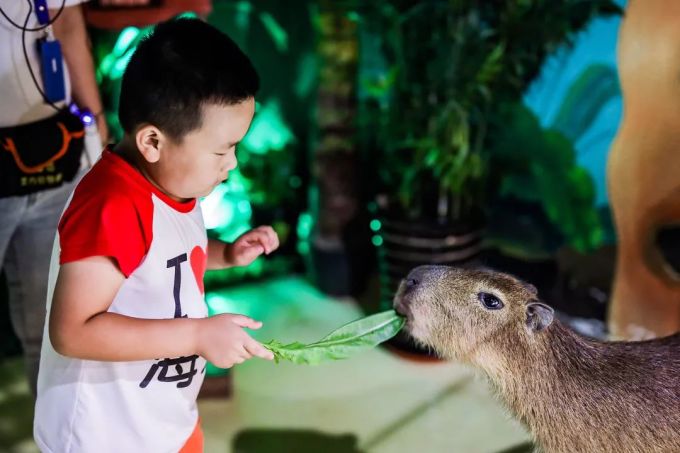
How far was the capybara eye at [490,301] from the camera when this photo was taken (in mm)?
1945

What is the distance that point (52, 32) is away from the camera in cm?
203

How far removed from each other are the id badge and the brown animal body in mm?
1205

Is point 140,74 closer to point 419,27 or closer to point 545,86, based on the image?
point 419,27

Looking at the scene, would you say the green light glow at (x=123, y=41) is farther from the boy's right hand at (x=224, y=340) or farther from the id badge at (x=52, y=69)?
the boy's right hand at (x=224, y=340)

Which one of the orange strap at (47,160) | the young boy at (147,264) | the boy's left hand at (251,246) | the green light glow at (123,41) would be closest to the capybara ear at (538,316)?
the boy's left hand at (251,246)

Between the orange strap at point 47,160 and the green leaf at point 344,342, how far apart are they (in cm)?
98

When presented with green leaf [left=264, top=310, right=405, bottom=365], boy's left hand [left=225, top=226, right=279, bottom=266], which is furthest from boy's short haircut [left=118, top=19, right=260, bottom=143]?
green leaf [left=264, top=310, right=405, bottom=365]

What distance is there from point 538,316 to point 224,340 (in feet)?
3.19

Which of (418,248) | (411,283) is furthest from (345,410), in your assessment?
(411,283)

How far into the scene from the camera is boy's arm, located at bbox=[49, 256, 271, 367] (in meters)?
1.27

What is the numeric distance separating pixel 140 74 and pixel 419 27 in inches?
90.4

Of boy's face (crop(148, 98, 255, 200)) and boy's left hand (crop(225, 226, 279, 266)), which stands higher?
boy's face (crop(148, 98, 255, 200))

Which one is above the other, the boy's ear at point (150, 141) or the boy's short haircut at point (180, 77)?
the boy's short haircut at point (180, 77)

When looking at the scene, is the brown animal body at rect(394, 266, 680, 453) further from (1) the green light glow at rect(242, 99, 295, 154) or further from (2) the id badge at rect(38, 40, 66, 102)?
(1) the green light glow at rect(242, 99, 295, 154)
